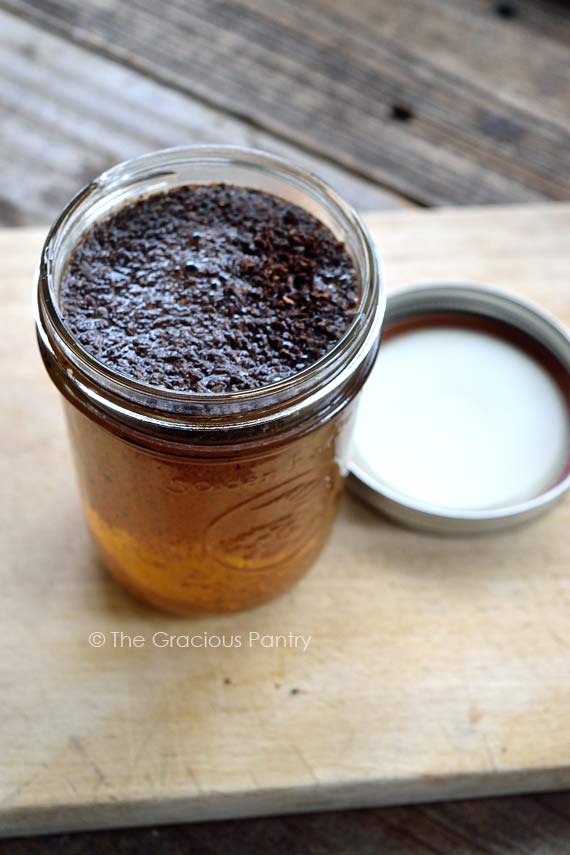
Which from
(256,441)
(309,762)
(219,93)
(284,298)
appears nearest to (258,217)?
(284,298)

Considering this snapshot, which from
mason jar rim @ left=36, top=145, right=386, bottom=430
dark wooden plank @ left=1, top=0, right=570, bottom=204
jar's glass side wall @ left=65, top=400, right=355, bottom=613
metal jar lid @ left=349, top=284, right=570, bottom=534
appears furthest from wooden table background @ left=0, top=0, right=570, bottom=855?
jar's glass side wall @ left=65, top=400, right=355, bottom=613

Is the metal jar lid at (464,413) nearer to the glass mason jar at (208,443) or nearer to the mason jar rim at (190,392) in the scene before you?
the glass mason jar at (208,443)

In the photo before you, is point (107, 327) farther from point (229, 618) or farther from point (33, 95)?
point (33, 95)

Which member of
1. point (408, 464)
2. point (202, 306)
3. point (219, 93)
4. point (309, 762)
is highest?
point (202, 306)

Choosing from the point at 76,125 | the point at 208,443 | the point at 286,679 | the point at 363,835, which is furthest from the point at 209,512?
the point at 76,125

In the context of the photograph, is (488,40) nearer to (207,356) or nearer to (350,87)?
(350,87)

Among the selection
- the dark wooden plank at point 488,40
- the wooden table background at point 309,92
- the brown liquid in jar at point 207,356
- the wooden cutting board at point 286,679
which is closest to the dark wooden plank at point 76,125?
the wooden table background at point 309,92
